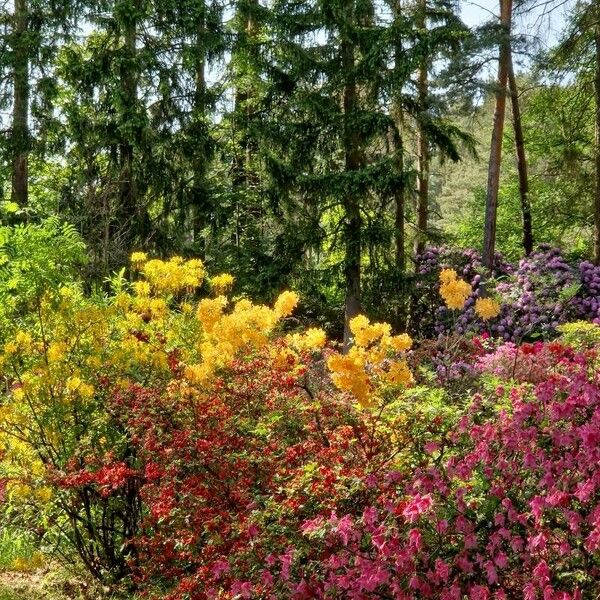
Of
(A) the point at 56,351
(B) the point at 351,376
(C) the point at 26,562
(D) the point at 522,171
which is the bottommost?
(C) the point at 26,562

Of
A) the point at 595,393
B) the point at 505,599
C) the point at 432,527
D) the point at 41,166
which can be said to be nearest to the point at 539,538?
the point at 505,599

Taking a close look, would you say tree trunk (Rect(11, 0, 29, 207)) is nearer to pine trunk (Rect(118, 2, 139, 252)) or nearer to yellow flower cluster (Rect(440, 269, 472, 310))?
pine trunk (Rect(118, 2, 139, 252))

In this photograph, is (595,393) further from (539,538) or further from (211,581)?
(211,581)

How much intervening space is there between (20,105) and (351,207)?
6317mm

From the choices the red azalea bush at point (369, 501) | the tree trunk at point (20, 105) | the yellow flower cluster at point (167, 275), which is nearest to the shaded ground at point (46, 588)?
the red azalea bush at point (369, 501)

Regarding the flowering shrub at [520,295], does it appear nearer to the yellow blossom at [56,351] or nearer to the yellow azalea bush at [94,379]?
the yellow azalea bush at [94,379]

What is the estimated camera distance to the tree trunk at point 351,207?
455 inches

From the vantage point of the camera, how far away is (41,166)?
49.5 feet

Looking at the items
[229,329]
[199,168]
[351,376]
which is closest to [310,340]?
[229,329]

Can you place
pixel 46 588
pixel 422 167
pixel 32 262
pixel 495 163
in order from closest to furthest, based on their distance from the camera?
pixel 32 262 → pixel 46 588 → pixel 495 163 → pixel 422 167

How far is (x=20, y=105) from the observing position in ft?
42.5

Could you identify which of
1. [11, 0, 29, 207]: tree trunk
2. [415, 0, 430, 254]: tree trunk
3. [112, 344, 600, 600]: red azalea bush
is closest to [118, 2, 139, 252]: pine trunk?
[11, 0, 29, 207]: tree trunk

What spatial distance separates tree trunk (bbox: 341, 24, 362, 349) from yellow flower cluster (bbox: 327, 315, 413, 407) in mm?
7128

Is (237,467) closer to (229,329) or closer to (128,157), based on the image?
(229,329)
